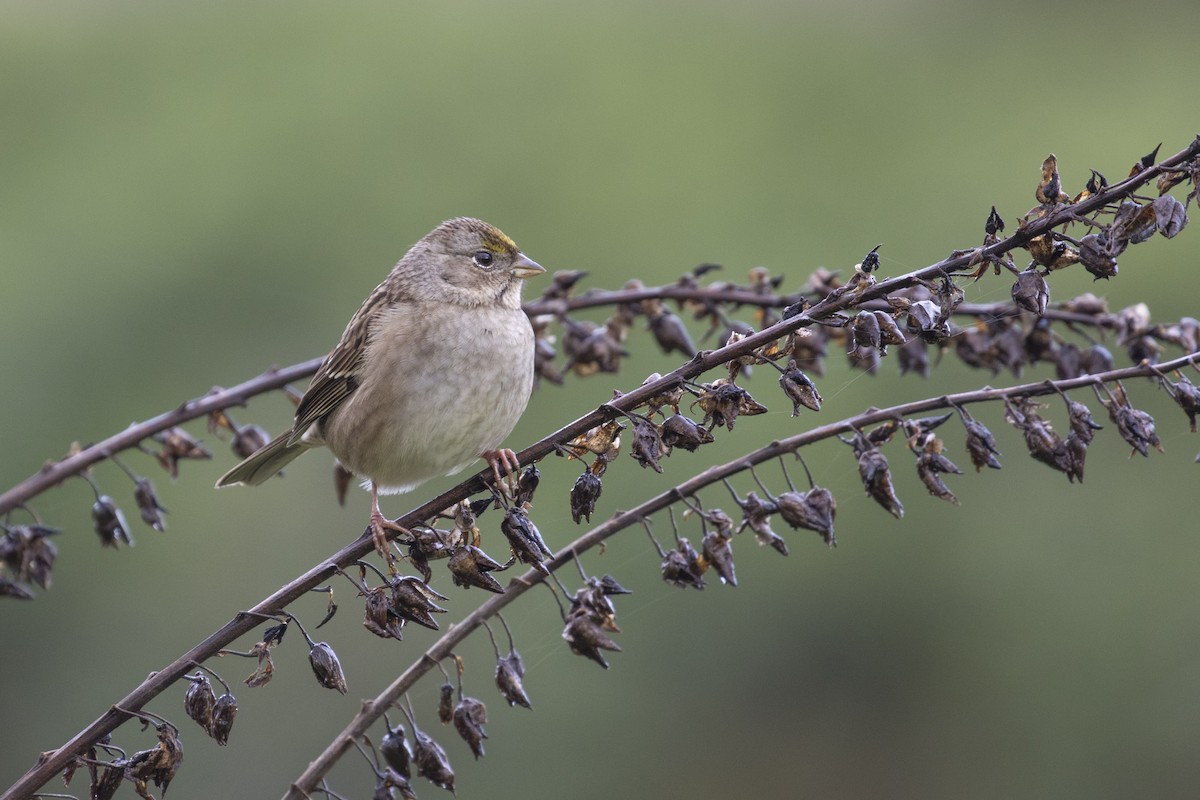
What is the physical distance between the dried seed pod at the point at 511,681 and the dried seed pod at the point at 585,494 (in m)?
0.29

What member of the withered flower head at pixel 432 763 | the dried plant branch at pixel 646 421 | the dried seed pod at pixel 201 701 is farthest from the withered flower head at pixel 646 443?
the dried seed pod at pixel 201 701

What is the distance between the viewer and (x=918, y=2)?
1112 centimetres

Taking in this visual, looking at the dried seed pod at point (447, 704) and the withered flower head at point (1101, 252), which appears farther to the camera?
the dried seed pod at point (447, 704)

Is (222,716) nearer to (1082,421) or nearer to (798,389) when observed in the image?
(798,389)

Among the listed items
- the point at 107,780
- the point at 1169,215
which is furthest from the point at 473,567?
the point at 1169,215

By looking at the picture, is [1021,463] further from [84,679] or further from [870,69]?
[84,679]

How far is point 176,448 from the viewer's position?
11.0 ft

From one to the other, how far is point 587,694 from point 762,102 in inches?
206

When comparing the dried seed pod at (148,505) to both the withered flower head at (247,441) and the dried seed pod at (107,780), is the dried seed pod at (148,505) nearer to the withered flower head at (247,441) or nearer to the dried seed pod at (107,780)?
the withered flower head at (247,441)

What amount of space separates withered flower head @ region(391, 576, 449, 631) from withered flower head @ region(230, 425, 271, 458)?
1243mm

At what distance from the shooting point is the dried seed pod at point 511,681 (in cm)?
238

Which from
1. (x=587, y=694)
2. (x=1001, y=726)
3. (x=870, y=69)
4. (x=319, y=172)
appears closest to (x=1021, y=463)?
(x=1001, y=726)

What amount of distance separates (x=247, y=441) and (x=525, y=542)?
142 centimetres

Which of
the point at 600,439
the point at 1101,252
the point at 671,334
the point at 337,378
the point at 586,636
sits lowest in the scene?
the point at 586,636
